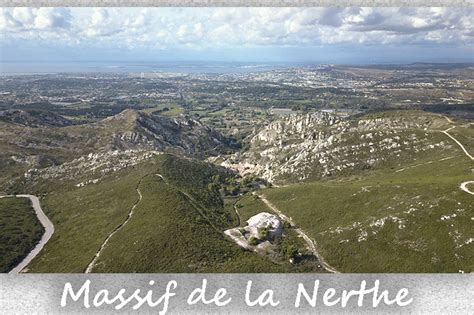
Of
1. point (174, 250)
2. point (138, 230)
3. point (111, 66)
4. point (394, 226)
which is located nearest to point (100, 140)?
point (111, 66)

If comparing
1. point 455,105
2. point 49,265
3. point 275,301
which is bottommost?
point 455,105

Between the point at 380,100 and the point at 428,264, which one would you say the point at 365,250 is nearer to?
the point at 428,264

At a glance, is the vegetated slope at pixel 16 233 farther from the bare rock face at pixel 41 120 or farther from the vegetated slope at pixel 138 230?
the bare rock face at pixel 41 120

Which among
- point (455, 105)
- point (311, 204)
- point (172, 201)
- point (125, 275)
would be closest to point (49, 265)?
point (125, 275)

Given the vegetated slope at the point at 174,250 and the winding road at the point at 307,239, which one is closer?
the vegetated slope at the point at 174,250

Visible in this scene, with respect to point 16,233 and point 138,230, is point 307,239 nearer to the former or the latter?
point 138,230

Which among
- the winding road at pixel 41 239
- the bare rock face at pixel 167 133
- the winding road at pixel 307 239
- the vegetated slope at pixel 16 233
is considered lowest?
the bare rock face at pixel 167 133

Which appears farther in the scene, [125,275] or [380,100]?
[380,100]

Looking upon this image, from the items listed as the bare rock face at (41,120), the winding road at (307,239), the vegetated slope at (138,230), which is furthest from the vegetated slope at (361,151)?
the bare rock face at (41,120)
